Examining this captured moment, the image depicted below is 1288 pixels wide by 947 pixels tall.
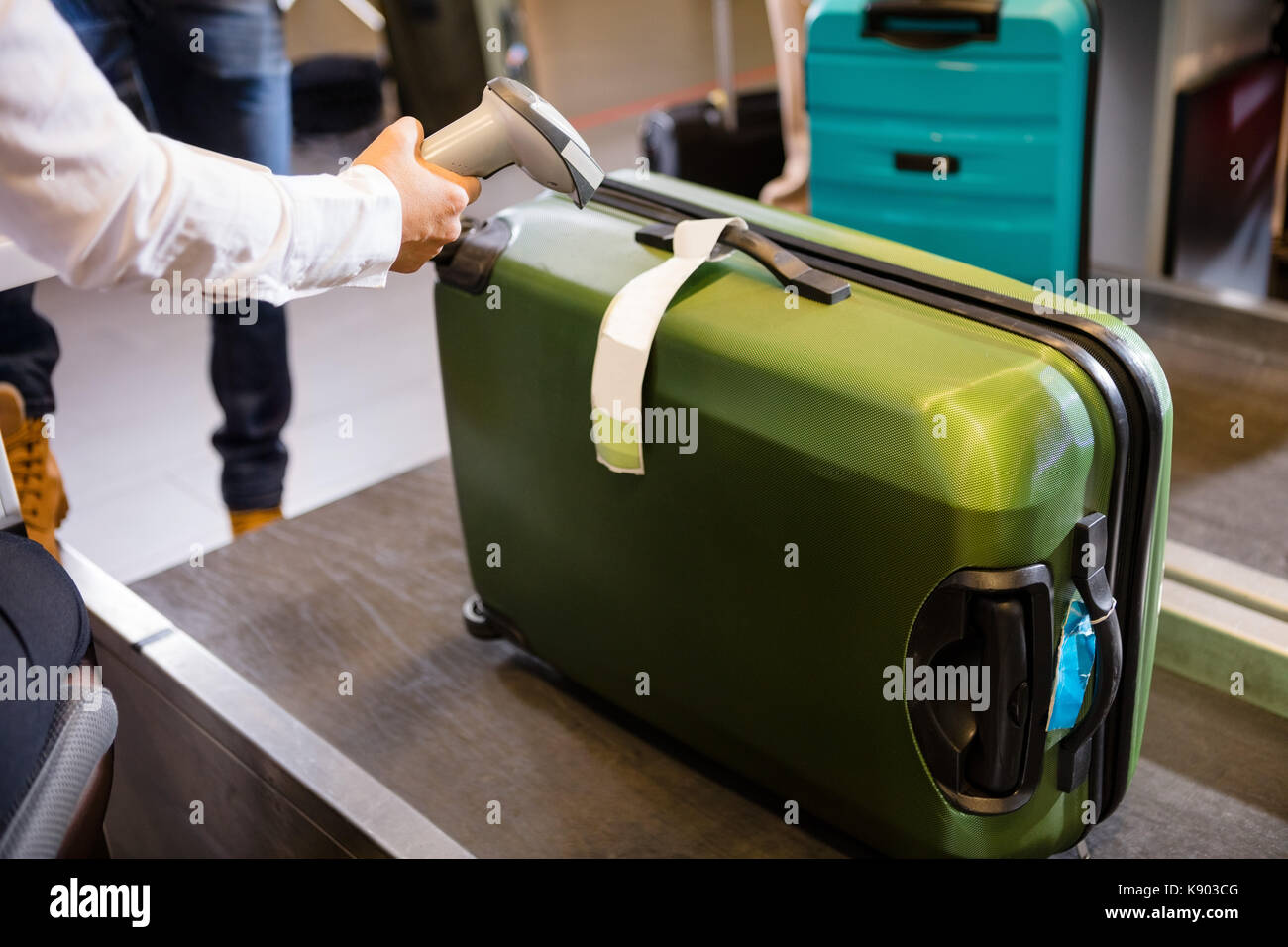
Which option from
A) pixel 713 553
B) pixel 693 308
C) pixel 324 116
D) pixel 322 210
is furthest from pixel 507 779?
pixel 324 116

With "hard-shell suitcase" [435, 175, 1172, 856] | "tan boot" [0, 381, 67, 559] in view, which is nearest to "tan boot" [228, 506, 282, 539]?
"tan boot" [0, 381, 67, 559]

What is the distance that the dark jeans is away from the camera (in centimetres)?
146

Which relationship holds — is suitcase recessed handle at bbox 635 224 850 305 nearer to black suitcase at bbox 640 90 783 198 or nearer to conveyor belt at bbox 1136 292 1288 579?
conveyor belt at bbox 1136 292 1288 579

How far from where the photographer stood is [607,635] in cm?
108

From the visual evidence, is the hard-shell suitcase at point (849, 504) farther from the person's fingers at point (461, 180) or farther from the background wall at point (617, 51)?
the background wall at point (617, 51)

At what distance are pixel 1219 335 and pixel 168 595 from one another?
1462mm

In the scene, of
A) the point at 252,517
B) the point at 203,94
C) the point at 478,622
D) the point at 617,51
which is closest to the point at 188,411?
the point at 252,517

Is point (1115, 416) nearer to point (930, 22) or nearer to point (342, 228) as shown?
point (342, 228)

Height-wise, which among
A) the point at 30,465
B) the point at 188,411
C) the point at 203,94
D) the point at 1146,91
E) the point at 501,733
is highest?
the point at 203,94

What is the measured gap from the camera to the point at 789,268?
2.97 feet

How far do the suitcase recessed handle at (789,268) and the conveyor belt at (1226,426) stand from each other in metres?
0.75

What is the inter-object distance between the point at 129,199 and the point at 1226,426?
143 centimetres

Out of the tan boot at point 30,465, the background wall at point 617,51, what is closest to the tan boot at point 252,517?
the tan boot at point 30,465

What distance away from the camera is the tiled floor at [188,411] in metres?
2.13
